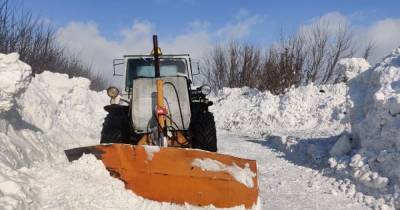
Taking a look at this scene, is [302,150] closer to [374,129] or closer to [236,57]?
[374,129]

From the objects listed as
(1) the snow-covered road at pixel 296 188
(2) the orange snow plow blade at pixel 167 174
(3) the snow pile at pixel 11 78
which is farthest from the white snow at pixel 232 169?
(3) the snow pile at pixel 11 78

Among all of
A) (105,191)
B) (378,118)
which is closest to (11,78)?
(105,191)

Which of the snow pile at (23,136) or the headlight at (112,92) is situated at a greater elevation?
the headlight at (112,92)

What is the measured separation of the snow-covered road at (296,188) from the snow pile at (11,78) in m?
3.12

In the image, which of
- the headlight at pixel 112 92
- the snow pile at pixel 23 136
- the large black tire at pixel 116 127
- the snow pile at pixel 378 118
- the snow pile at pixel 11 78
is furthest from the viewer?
the headlight at pixel 112 92

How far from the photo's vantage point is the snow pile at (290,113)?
48.7ft

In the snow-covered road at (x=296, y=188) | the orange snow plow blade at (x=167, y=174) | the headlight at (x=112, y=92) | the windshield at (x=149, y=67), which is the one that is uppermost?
the windshield at (x=149, y=67)

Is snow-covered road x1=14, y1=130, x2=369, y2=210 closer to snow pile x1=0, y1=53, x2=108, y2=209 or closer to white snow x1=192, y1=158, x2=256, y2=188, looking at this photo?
snow pile x1=0, y1=53, x2=108, y2=209

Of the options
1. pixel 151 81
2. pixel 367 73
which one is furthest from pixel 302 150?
pixel 151 81

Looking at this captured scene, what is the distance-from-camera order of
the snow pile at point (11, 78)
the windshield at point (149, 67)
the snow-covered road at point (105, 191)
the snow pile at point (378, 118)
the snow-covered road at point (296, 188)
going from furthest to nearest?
the windshield at point (149, 67) → the snow pile at point (378, 118) → the snow-covered road at point (296, 188) → the snow pile at point (11, 78) → the snow-covered road at point (105, 191)

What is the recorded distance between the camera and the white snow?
473cm

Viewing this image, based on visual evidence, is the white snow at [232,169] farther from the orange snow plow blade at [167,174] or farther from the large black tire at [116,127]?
the large black tire at [116,127]

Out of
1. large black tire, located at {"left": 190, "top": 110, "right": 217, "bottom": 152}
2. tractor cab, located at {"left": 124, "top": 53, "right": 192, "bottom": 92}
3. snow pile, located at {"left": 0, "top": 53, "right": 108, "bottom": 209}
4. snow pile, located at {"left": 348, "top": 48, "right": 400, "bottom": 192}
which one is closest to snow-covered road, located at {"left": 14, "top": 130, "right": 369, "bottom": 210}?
snow pile, located at {"left": 0, "top": 53, "right": 108, "bottom": 209}

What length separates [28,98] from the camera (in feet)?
27.0
